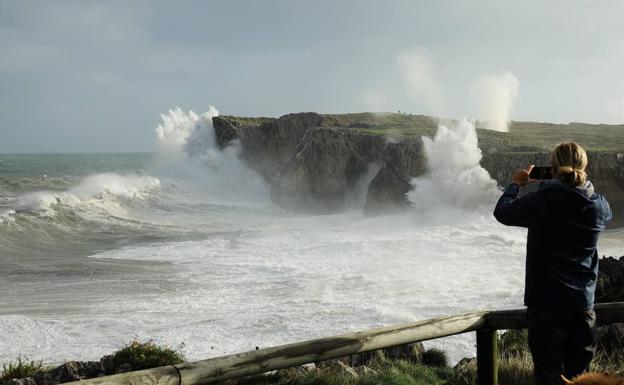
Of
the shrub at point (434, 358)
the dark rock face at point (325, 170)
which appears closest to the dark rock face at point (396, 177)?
the dark rock face at point (325, 170)

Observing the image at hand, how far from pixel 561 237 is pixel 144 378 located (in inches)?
103

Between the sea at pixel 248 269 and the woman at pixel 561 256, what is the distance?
4836 mm

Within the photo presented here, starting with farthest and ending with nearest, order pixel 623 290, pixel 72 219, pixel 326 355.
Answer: pixel 72 219
pixel 623 290
pixel 326 355

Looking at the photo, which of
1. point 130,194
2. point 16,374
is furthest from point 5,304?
point 130,194

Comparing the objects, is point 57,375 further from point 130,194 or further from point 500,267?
point 130,194

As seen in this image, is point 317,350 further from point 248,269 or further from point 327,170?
point 327,170

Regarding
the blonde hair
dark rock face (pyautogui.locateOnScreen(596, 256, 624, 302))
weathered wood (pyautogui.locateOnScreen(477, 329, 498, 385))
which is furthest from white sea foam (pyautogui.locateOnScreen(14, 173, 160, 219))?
the blonde hair

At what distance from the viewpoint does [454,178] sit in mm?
30969

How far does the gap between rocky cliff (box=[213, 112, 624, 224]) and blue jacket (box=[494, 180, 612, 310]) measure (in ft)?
81.8

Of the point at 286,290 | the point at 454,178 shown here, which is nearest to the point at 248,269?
the point at 286,290

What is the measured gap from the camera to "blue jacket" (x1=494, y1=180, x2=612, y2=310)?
3477 millimetres

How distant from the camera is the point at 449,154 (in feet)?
107

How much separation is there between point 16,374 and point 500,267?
1249 centimetres

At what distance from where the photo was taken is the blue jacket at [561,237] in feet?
11.4
